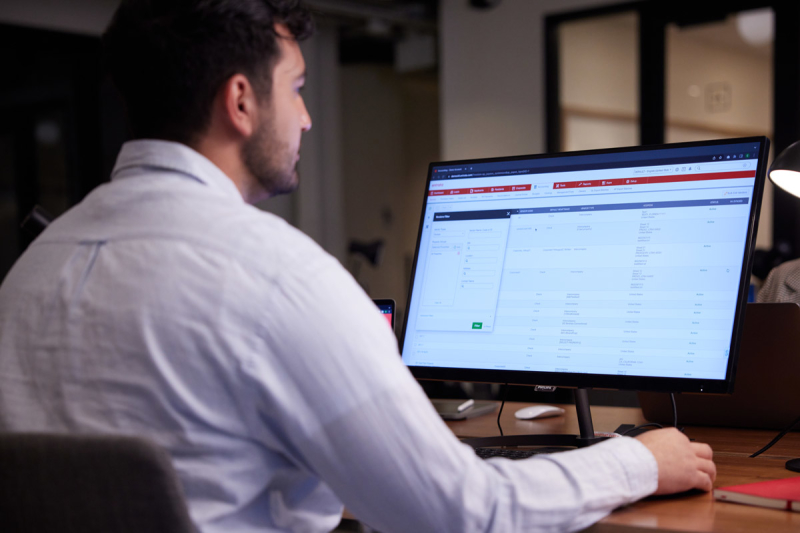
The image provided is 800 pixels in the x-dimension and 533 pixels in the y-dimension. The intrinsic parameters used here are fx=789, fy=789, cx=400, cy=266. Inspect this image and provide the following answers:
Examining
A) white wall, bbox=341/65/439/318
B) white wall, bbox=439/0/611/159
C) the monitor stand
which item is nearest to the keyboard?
the monitor stand

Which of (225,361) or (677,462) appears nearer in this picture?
(225,361)

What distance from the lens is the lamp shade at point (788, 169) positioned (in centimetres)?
123

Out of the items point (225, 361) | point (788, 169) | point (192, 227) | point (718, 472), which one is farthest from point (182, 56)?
point (788, 169)

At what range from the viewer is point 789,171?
1.31 meters

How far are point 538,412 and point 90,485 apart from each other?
97 centimetres

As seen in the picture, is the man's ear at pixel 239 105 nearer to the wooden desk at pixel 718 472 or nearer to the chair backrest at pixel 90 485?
the chair backrest at pixel 90 485

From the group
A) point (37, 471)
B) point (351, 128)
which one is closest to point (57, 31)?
point (351, 128)

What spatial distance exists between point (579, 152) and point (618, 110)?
214 inches

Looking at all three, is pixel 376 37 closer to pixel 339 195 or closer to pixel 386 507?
pixel 339 195

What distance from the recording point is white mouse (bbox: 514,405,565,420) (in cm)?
144

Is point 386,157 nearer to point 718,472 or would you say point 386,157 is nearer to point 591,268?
point 591,268

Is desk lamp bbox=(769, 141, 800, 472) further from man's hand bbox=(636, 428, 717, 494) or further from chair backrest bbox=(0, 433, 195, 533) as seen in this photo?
chair backrest bbox=(0, 433, 195, 533)

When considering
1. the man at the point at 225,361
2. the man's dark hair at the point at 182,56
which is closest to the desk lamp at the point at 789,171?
the man at the point at 225,361

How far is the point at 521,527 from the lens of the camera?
740mm
